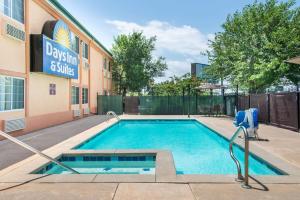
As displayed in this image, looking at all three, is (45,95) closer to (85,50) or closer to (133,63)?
(85,50)

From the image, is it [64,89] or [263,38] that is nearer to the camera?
[64,89]

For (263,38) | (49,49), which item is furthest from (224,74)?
(49,49)

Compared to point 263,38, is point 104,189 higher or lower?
lower

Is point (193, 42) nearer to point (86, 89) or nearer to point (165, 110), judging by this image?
point (165, 110)

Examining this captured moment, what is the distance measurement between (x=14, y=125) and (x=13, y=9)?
463cm

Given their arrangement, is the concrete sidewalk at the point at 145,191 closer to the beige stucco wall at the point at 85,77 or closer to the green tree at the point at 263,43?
the green tree at the point at 263,43

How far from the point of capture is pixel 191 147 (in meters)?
9.80

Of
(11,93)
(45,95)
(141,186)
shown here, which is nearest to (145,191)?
(141,186)

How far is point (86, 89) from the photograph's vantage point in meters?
19.9

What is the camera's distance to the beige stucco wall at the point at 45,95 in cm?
1141

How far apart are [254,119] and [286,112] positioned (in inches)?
147

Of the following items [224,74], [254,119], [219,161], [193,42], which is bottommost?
[219,161]

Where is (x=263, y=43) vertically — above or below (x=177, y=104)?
above

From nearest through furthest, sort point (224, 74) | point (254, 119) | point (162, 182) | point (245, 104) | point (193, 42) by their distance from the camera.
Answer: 1. point (162, 182)
2. point (254, 119)
3. point (245, 104)
4. point (224, 74)
5. point (193, 42)
